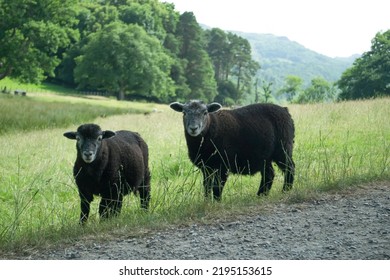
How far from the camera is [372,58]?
10.1m

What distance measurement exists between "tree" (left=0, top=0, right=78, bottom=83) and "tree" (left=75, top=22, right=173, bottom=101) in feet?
5.13

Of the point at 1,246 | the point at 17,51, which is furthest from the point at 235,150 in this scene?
the point at 17,51

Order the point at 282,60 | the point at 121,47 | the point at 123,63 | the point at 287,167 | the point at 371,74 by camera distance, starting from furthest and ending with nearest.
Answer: the point at 282,60 < the point at 121,47 < the point at 123,63 < the point at 371,74 < the point at 287,167

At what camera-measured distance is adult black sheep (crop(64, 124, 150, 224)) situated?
5.98 metres

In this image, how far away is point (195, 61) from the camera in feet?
56.7

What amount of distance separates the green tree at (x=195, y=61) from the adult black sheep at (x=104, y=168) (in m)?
8.12

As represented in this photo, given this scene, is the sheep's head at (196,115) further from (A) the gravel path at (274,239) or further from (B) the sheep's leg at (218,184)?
(A) the gravel path at (274,239)

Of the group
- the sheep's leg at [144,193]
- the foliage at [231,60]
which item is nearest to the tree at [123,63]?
the foliage at [231,60]

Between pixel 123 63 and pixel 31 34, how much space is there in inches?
180

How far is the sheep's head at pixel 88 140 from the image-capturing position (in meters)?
5.84

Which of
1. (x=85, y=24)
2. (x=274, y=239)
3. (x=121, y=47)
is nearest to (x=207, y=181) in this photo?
(x=274, y=239)

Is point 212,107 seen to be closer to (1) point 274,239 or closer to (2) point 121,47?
(1) point 274,239
